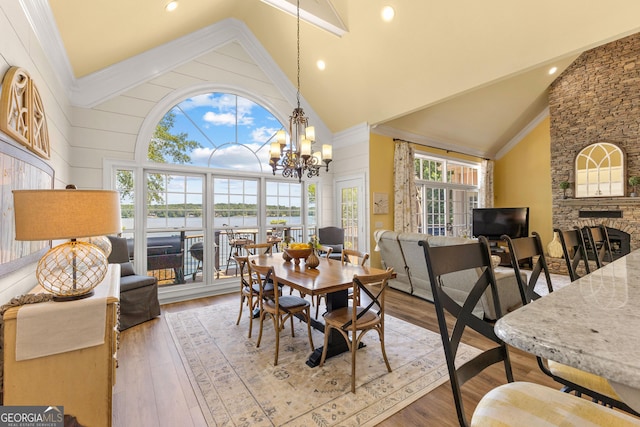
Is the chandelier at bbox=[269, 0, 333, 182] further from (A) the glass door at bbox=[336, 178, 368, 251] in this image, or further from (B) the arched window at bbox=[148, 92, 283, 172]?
(A) the glass door at bbox=[336, 178, 368, 251]

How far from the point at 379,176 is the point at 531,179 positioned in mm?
4709

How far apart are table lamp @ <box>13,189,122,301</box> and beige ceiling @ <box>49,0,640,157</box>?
228 centimetres

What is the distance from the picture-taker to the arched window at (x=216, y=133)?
4418mm

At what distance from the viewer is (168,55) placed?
4.33 meters

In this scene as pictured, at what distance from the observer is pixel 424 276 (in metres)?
3.94

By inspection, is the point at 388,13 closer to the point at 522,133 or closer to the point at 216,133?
the point at 216,133

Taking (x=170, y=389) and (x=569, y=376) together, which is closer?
(x=569, y=376)

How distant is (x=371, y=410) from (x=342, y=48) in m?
4.69

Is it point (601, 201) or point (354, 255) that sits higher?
point (601, 201)

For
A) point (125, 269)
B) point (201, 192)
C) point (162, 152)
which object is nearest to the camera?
point (125, 269)

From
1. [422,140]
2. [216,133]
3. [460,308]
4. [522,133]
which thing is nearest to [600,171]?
[522,133]

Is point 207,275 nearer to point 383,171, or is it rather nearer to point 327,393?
point 327,393

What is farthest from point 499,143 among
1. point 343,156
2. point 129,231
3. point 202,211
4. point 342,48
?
point 129,231

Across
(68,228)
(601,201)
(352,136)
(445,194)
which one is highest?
(352,136)
